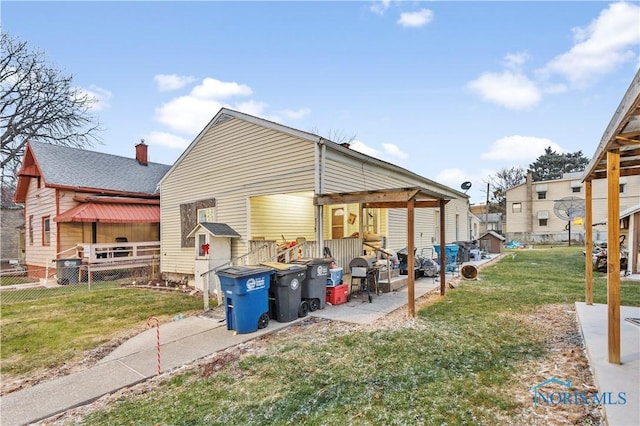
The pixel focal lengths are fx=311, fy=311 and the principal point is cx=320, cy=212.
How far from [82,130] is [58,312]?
672 inches

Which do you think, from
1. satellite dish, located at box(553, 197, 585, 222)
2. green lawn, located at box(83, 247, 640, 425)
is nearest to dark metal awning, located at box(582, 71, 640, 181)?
green lawn, located at box(83, 247, 640, 425)

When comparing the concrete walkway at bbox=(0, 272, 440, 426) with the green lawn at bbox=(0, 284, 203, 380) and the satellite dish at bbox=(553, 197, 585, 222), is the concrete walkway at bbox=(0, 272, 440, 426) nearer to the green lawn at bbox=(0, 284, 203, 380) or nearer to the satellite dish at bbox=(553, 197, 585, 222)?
the green lawn at bbox=(0, 284, 203, 380)

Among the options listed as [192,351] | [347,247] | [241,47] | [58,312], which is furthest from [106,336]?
[241,47]

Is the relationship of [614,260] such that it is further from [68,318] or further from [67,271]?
[67,271]

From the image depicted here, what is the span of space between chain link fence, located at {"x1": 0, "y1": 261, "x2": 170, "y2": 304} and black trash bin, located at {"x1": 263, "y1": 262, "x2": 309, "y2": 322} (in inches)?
262

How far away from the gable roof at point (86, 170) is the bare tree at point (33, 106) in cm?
587

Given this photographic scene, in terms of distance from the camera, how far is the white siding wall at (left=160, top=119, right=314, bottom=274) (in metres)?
8.42

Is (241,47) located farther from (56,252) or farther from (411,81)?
(56,252)

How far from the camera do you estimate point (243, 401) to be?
322 cm

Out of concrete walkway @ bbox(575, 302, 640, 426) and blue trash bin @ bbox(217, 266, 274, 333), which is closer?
concrete walkway @ bbox(575, 302, 640, 426)

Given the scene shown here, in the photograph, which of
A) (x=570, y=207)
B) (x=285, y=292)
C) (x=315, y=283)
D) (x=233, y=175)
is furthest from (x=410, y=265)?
(x=570, y=207)

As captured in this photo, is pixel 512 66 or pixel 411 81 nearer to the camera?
pixel 512 66

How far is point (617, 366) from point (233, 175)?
9.36 m

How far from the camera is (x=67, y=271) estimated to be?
1205cm
